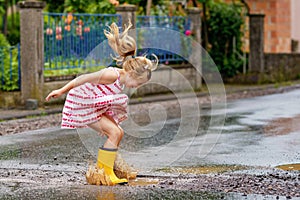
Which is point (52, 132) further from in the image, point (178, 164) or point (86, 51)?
point (86, 51)

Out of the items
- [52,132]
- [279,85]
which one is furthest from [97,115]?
[279,85]

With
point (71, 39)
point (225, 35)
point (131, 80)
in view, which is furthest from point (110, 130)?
point (225, 35)

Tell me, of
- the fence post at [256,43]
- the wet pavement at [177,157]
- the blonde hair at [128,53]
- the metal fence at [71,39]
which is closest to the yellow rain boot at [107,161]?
the wet pavement at [177,157]

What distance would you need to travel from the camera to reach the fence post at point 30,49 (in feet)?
47.8

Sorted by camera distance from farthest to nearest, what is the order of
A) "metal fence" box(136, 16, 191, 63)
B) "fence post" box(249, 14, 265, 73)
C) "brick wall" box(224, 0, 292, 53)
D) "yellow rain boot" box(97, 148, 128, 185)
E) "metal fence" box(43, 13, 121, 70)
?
"brick wall" box(224, 0, 292, 53), "fence post" box(249, 14, 265, 73), "metal fence" box(136, 16, 191, 63), "metal fence" box(43, 13, 121, 70), "yellow rain boot" box(97, 148, 128, 185)

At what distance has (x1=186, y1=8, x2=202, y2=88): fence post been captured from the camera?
18891 mm

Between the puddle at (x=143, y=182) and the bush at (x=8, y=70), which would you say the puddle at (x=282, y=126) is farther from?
the bush at (x=8, y=70)

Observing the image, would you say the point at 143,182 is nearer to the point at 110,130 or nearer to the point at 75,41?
the point at 110,130

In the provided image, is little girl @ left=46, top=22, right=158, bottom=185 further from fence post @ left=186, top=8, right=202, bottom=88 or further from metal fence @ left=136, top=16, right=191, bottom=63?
fence post @ left=186, top=8, right=202, bottom=88

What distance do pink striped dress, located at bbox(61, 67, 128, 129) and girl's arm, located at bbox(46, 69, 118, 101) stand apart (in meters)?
0.07

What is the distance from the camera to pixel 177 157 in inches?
347

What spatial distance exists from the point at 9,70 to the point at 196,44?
5782 mm

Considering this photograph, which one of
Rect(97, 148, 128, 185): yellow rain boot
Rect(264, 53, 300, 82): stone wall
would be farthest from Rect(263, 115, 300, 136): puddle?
Rect(264, 53, 300, 82): stone wall

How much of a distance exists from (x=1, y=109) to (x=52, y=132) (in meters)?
3.26
